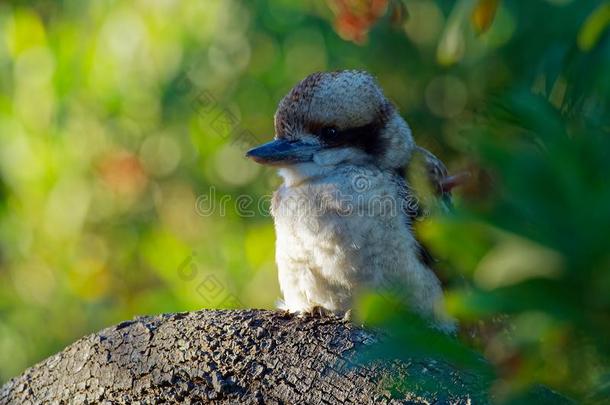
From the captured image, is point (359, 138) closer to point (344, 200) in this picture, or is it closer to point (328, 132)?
point (328, 132)

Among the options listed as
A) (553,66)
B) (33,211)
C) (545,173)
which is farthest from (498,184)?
(33,211)

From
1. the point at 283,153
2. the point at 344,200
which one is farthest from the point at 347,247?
the point at 283,153

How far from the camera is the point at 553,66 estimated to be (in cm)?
190

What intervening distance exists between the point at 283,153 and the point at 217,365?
88 centimetres

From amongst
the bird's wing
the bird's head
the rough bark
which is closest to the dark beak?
the bird's head

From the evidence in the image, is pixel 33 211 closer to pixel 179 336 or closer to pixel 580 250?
pixel 179 336

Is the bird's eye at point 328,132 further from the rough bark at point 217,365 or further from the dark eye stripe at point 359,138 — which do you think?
the rough bark at point 217,365

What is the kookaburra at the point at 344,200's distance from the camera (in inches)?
93.2

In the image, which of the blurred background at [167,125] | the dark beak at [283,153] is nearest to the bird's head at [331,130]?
the dark beak at [283,153]

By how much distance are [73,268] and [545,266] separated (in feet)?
12.3

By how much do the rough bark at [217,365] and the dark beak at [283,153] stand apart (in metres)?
0.68

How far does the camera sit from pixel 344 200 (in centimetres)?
246

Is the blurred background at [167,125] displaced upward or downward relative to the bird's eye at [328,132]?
downward

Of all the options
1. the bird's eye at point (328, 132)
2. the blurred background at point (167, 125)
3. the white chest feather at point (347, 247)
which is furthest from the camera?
the blurred background at point (167, 125)
